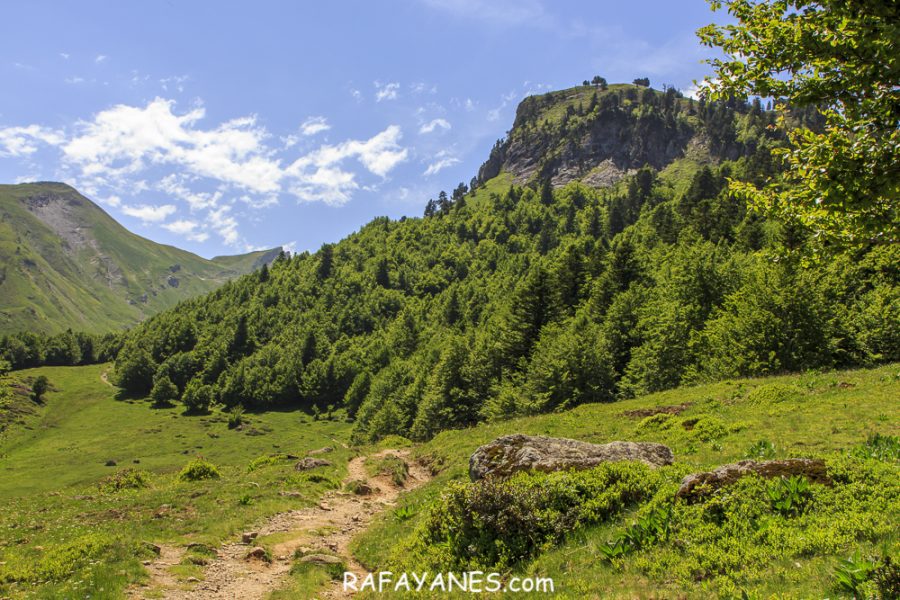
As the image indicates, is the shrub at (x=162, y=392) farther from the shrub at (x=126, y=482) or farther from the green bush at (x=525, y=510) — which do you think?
the green bush at (x=525, y=510)

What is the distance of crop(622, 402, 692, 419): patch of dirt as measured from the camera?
32.7 m

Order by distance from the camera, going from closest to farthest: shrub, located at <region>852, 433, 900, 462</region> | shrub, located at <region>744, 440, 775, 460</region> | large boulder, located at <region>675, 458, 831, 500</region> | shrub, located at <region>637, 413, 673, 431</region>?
large boulder, located at <region>675, 458, 831, 500</region> → shrub, located at <region>852, 433, 900, 462</region> → shrub, located at <region>744, 440, 775, 460</region> → shrub, located at <region>637, 413, 673, 431</region>

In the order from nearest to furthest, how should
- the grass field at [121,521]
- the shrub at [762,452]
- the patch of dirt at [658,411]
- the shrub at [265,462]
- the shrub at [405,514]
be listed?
the grass field at [121,521] → the shrub at [762,452] → the shrub at [405,514] → the patch of dirt at [658,411] → the shrub at [265,462]

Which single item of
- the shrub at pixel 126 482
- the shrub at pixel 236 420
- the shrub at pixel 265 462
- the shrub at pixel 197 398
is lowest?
the shrub at pixel 236 420

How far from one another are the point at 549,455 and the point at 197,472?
3129cm

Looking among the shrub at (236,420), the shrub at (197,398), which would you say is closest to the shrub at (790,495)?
the shrub at (236,420)

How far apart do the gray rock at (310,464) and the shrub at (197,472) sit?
285 inches

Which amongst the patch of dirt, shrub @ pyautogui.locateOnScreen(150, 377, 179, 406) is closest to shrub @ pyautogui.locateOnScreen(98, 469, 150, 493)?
the patch of dirt

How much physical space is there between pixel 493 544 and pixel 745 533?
5.85 m

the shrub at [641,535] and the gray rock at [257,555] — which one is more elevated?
the shrub at [641,535]

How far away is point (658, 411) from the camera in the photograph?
33.8 metres

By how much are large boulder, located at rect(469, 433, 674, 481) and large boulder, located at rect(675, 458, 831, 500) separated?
412cm

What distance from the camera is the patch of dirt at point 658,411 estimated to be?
3267 cm

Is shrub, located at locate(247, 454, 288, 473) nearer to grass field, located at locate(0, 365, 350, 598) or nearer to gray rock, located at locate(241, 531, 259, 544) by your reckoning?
grass field, located at locate(0, 365, 350, 598)
